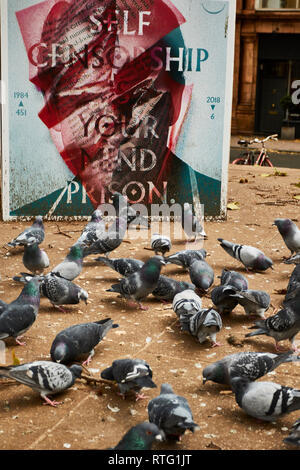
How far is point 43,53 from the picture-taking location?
27.1ft

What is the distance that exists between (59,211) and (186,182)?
1.74 m

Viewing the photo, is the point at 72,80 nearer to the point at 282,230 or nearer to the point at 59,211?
the point at 59,211

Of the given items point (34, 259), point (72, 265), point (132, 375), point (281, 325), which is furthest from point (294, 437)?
point (34, 259)

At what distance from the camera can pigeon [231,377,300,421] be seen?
12.4ft

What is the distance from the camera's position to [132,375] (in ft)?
13.3

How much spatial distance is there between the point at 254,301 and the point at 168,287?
85 cm

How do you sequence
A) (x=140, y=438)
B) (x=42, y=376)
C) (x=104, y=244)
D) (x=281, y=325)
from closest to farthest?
(x=140, y=438), (x=42, y=376), (x=281, y=325), (x=104, y=244)

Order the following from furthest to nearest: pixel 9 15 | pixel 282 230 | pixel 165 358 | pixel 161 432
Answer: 1. pixel 9 15
2. pixel 282 230
3. pixel 165 358
4. pixel 161 432

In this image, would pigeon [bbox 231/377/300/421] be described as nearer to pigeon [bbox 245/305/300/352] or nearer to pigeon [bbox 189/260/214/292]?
pigeon [bbox 245/305/300/352]

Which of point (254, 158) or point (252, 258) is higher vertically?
point (254, 158)

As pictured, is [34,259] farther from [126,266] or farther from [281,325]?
[281,325]

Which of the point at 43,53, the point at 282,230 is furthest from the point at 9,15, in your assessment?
the point at 282,230

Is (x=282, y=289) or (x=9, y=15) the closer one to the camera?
(x=282, y=289)

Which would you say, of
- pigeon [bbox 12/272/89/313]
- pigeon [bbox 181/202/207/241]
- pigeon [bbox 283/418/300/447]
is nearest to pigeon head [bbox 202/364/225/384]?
pigeon [bbox 283/418/300/447]
